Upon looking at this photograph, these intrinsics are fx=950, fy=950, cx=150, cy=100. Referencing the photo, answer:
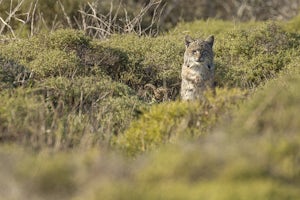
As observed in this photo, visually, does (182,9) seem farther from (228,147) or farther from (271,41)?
(228,147)

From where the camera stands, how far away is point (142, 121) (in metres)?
9.85

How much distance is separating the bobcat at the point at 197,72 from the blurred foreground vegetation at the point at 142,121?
501mm

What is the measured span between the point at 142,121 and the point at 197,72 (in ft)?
5.89

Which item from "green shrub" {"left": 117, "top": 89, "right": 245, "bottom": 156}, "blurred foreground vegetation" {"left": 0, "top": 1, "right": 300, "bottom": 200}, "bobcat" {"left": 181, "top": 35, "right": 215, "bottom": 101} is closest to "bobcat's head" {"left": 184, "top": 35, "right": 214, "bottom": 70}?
"bobcat" {"left": 181, "top": 35, "right": 215, "bottom": 101}

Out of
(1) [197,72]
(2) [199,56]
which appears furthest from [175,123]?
(2) [199,56]

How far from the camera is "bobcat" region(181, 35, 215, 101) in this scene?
11344 millimetres

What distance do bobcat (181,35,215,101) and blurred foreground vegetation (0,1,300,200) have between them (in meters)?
0.50

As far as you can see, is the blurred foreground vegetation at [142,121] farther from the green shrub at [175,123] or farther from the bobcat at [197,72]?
the bobcat at [197,72]

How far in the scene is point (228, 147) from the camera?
7410 mm

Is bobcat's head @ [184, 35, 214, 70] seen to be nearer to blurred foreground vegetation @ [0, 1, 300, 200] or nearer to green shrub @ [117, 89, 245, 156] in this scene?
blurred foreground vegetation @ [0, 1, 300, 200]

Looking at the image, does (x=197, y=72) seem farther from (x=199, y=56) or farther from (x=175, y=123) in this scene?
(x=175, y=123)

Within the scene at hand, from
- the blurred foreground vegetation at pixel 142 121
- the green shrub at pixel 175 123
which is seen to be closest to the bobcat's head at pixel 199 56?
the blurred foreground vegetation at pixel 142 121

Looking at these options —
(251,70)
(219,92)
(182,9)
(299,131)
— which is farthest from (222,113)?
(182,9)

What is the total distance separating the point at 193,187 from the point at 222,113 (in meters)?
2.63
